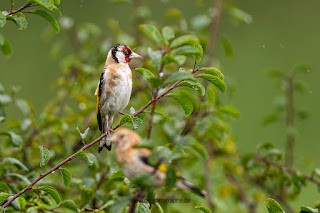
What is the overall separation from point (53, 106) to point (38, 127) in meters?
0.70

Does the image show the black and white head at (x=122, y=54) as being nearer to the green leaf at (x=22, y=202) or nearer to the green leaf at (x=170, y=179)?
the green leaf at (x=22, y=202)

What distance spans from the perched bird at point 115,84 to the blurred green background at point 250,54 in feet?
11.6

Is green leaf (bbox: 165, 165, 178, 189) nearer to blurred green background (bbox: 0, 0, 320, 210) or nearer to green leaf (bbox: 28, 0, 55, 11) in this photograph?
green leaf (bbox: 28, 0, 55, 11)

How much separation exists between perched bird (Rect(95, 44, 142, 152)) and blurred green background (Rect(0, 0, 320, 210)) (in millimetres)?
3537

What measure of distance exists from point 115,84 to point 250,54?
5828 mm

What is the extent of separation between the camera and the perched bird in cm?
187

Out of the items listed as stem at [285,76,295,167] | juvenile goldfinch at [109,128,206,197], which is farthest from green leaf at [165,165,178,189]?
stem at [285,76,295,167]

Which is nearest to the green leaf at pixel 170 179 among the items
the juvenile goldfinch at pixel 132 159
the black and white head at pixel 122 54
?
the juvenile goldfinch at pixel 132 159

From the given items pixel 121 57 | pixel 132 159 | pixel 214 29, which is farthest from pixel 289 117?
pixel 132 159

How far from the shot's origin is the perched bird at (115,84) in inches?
73.7

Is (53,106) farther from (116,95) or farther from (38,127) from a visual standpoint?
(116,95)

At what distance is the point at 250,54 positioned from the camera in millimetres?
7508

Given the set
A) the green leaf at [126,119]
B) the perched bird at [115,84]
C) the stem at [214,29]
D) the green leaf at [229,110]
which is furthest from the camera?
the stem at [214,29]

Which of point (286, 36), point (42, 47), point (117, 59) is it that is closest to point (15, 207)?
point (117, 59)
